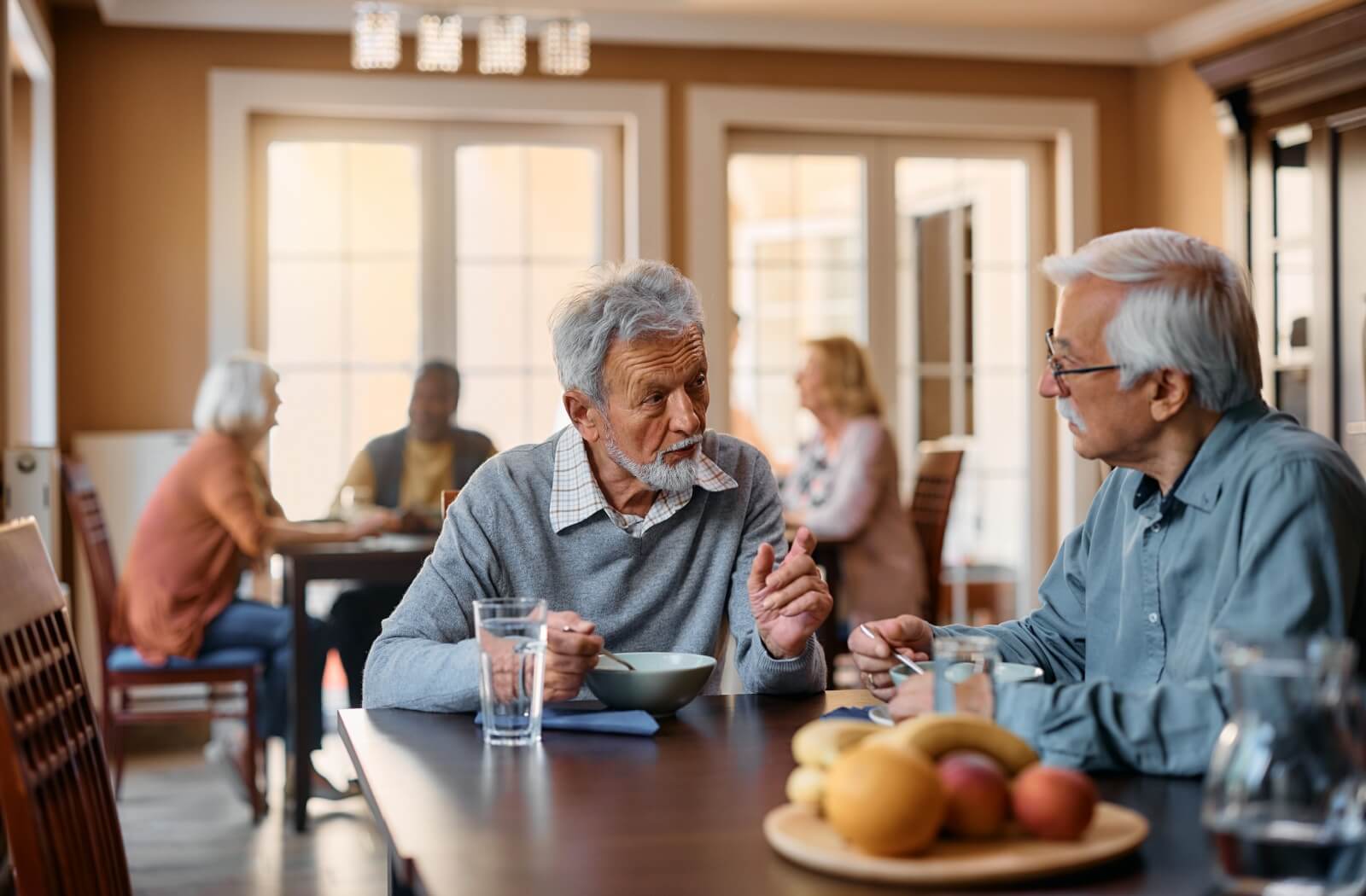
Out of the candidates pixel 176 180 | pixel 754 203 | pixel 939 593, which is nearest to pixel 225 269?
pixel 176 180

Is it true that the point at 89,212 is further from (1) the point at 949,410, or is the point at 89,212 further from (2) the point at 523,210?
(1) the point at 949,410

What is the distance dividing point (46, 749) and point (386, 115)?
441 cm

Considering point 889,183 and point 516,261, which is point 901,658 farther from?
point 889,183

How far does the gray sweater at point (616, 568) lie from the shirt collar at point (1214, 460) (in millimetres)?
506

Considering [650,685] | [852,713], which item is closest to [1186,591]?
[852,713]

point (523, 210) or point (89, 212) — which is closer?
point (89, 212)

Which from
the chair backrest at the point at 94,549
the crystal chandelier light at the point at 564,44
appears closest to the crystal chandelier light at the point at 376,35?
the crystal chandelier light at the point at 564,44

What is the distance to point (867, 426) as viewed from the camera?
4785mm

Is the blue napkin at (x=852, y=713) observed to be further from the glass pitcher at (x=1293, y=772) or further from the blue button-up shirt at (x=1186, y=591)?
the glass pitcher at (x=1293, y=772)

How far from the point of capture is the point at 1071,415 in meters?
1.81

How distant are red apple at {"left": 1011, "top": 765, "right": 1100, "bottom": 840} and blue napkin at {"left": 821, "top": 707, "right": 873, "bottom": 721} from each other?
1.79 feet

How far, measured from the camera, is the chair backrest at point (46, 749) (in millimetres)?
1284

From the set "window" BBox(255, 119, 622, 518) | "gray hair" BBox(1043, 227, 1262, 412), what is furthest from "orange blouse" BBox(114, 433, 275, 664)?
"gray hair" BBox(1043, 227, 1262, 412)

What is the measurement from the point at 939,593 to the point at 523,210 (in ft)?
7.17
